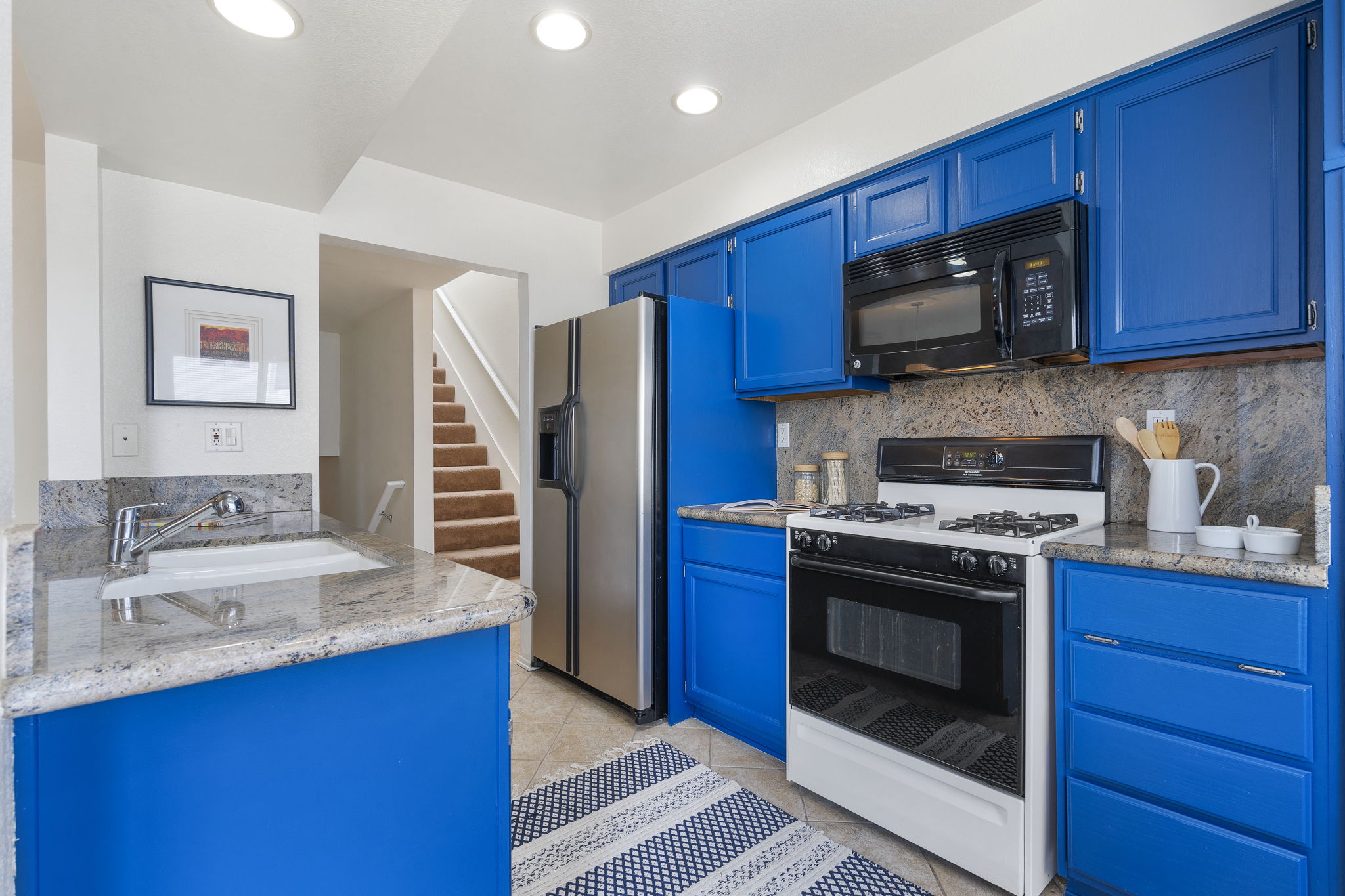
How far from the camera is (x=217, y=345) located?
7.92 feet

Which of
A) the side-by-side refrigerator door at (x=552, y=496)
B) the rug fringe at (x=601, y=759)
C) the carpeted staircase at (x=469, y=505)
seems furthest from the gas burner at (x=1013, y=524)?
the carpeted staircase at (x=469, y=505)

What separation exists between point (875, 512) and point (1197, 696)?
94 cm

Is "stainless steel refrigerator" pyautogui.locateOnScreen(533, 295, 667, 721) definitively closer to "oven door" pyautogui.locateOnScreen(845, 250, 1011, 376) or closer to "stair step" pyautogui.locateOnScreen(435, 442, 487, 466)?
"oven door" pyautogui.locateOnScreen(845, 250, 1011, 376)

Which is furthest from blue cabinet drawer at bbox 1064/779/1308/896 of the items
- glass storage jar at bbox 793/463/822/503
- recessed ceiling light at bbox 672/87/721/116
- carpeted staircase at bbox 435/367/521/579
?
carpeted staircase at bbox 435/367/521/579

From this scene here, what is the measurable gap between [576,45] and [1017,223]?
1.48 metres

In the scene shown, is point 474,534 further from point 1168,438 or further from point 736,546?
point 1168,438

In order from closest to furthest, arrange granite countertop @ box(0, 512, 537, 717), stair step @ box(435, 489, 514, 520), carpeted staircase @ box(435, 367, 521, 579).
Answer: granite countertop @ box(0, 512, 537, 717) → carpeted staircase @ box(435, 367, 521, 579) → stair step @ box(435, 489, 514, 520)

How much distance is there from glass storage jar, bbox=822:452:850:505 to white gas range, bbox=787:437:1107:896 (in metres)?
0.36

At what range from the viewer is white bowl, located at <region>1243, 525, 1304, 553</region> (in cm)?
140

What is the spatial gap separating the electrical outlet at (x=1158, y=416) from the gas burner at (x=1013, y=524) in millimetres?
348

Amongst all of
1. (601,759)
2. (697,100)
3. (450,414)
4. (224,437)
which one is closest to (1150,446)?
(697,100)

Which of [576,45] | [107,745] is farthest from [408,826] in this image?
[576,45]

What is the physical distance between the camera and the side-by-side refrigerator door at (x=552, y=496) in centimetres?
304

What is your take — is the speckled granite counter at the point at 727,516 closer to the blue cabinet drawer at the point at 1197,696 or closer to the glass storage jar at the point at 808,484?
the glass storage jar at the point at 808,484
